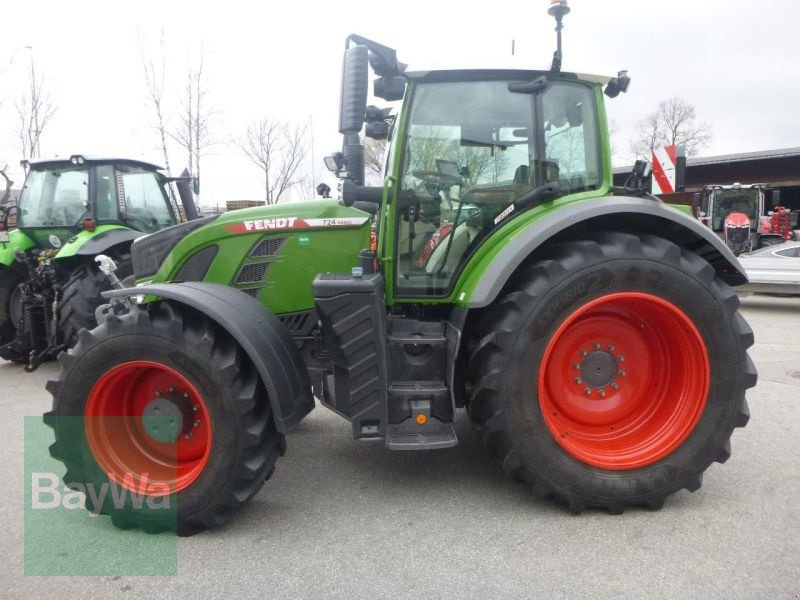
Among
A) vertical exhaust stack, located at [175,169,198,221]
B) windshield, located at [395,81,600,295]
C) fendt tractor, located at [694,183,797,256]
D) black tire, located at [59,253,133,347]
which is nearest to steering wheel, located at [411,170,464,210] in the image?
windshield, located at [395,81,600,295]

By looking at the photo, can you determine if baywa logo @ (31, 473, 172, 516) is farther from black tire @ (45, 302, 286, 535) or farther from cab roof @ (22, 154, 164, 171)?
cab roof @ (22, 154, 164, 171)

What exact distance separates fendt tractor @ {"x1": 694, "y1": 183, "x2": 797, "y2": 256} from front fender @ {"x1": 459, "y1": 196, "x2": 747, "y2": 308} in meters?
11.8

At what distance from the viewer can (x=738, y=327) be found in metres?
2.79

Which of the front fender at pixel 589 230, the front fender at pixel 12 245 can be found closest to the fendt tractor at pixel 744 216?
the front fender at pixel 589 230

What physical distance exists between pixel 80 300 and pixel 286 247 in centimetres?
329

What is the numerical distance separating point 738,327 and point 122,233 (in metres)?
5.87

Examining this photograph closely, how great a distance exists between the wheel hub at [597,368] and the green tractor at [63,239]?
4.79m

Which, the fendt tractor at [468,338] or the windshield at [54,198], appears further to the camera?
the windshield at [54,198]

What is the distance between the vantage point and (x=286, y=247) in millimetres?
3369

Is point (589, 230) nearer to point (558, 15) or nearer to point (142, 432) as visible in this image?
point (558, 15)

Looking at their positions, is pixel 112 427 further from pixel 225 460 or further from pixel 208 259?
pixel 208 259

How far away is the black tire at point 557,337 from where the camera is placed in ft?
8.82

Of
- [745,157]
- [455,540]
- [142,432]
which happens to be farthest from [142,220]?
[745,157]

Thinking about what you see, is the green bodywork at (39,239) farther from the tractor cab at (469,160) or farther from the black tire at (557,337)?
the black tire at (557,337)
